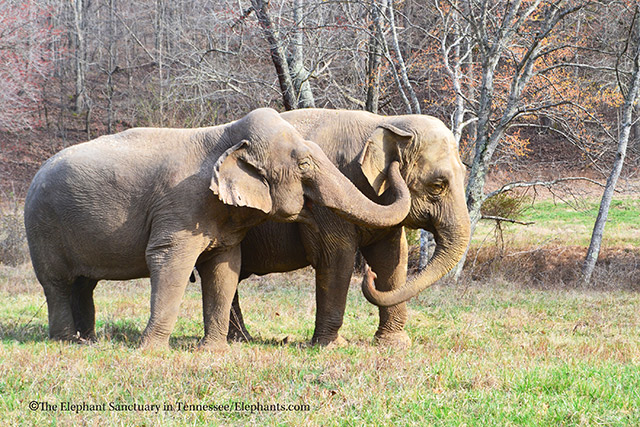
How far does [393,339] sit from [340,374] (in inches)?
97.1

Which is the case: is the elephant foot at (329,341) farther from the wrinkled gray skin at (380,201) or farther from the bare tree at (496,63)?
the bare tree at (496,63)

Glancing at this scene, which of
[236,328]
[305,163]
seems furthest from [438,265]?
[236,328]

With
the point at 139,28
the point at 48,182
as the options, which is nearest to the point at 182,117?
the point at 48,182

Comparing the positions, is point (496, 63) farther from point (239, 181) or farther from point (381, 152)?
point (239, 181)

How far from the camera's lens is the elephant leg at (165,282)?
7023 mm

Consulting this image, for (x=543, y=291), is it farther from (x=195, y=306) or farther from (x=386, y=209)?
(x=386, y=209)

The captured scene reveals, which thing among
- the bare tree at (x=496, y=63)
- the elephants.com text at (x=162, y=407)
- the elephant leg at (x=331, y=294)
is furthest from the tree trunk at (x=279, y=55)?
the elephants.com text at (x=162, y=407)

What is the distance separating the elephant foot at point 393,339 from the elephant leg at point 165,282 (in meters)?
2.31

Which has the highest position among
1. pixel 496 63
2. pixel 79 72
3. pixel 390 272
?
pixel 79 72

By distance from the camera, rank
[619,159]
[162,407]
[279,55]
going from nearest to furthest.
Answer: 1. [162,407]
2. [619,159]
3. [279,55]

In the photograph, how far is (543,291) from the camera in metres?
13.6

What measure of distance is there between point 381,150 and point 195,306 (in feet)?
15.9

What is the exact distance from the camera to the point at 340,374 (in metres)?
5.66

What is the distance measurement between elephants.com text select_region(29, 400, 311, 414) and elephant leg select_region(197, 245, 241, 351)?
245cm
